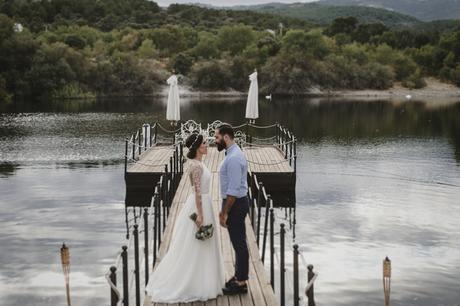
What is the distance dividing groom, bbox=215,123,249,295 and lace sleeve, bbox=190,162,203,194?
35 cm

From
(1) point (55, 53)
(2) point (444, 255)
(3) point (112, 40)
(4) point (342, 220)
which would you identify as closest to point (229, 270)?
(2) point (444, 255)

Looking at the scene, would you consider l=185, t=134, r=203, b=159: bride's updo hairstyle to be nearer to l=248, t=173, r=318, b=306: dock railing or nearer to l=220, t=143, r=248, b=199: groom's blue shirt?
l=220, t=143, r=248, b=199: groom's blue shirt

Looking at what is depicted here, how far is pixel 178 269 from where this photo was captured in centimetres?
886

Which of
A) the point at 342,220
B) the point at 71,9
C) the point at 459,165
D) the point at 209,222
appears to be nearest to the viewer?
the point at 209,222

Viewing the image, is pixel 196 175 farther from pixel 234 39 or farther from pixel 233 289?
pixel 234 39

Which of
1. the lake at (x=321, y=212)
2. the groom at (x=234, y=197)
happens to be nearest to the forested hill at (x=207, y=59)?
the lake at (x=321, y=212)

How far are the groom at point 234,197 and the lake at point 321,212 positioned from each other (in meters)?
3.51

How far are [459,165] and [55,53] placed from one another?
209 feet

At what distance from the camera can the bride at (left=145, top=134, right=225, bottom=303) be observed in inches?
344

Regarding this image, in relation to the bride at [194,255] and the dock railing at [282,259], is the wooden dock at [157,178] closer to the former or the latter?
the dock railing at [282,259]

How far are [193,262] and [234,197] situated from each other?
106 centimetres

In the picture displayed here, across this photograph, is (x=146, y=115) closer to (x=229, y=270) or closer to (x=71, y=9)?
(x=229, y=270)

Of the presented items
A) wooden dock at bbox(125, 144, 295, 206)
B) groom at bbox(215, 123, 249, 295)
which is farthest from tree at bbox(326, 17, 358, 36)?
groom at bbox(215, 123, 249, 295)

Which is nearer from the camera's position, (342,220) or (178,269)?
(178,269)
